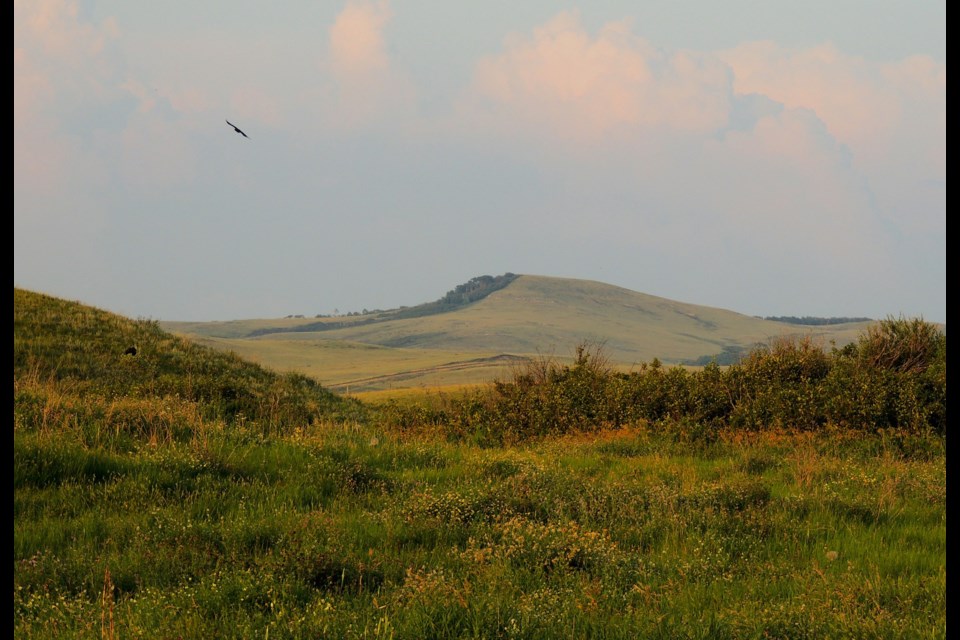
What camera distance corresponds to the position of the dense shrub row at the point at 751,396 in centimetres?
1625

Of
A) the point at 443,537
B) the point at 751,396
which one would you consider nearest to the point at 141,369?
the point at 751,396

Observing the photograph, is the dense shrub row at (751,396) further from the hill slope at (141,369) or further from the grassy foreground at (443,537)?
the hill slope at (141,369)

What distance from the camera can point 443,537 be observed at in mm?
7977

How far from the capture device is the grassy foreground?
18.3ft

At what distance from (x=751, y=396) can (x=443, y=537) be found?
39.6 feet

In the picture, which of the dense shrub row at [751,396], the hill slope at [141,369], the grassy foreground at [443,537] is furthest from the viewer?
the hill slope at [141,369]

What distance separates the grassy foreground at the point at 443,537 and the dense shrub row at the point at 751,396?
6.82ft

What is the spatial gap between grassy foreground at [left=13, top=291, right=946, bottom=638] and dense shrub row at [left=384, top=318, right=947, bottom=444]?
208cm

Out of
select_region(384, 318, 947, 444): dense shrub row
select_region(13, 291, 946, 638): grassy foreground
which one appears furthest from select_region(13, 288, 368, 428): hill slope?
select_region(13, 291, 946, 638): grassy foreground

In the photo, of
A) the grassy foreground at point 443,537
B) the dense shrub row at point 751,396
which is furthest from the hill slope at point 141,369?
the grassy foreground at point 443,537

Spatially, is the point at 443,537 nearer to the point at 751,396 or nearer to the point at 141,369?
the point at 751,396

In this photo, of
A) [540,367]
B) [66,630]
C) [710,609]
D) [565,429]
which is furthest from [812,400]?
[66,630]

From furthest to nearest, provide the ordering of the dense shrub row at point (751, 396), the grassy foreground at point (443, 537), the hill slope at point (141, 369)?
the hill slope at point (141, 369) < the dense shrub row at point (751, 396) < the grassy foreground at point (443, 537)

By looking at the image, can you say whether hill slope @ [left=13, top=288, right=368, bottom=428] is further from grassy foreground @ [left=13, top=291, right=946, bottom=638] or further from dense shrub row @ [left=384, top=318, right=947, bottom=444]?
grassy foreground @ [left=13, top=291, right=946, bottom=638]
